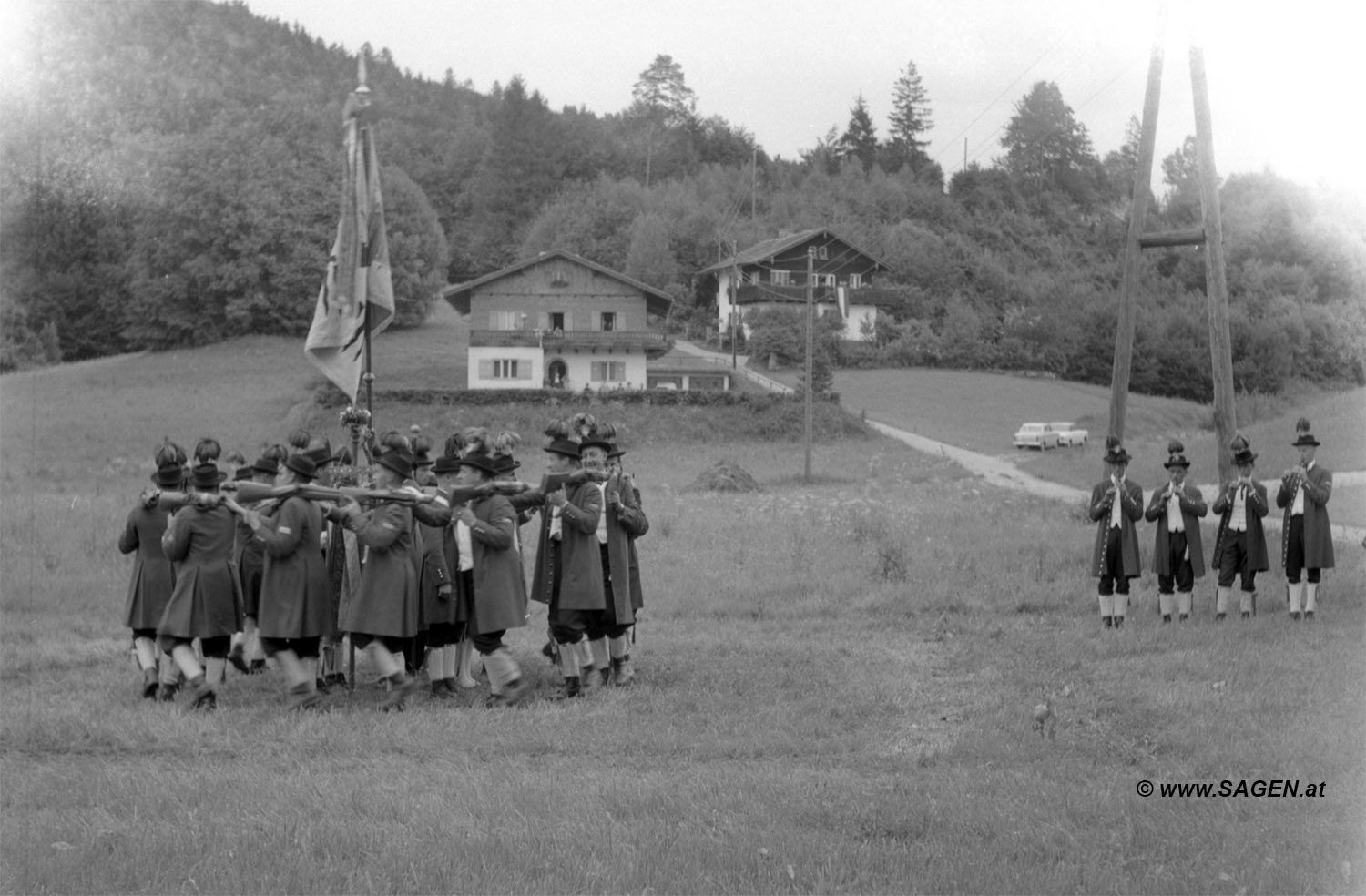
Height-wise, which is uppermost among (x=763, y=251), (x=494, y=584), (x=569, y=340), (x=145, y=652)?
(x=763, y=251)

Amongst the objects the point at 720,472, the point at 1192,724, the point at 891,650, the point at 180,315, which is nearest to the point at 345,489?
the point at 891,650

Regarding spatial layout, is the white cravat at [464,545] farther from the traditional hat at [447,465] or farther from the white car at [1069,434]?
the white car at [1069,434]

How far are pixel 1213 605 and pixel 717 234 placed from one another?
22.8 meters

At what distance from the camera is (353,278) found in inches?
454

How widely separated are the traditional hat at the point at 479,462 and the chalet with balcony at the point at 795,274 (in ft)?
83.7

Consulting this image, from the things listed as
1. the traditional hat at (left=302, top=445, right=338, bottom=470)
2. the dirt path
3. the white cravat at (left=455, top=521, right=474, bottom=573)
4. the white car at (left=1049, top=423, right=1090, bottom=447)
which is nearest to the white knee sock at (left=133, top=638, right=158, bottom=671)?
the traditional hat at (left=302, top=445, right=338, bottom=470)

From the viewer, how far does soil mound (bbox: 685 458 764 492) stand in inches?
1275

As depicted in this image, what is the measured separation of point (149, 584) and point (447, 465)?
2.52m

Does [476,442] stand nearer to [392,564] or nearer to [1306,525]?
[392,564]

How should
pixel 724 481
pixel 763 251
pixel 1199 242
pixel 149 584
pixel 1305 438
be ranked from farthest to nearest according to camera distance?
pixel 763 251 < pixel 724 481 < pixel 1199 242 < pixel 1305 438 < pixel 149 584

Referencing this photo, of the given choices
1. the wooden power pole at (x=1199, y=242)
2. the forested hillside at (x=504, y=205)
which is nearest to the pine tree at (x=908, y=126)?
the forested hillside at (x=504, y=205)

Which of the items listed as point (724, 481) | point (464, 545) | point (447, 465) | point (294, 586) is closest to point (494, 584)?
point (464, 545)

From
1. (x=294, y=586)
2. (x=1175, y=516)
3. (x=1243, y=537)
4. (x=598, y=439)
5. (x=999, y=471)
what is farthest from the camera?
(x=999, y=471)

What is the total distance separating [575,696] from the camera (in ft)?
33.6
